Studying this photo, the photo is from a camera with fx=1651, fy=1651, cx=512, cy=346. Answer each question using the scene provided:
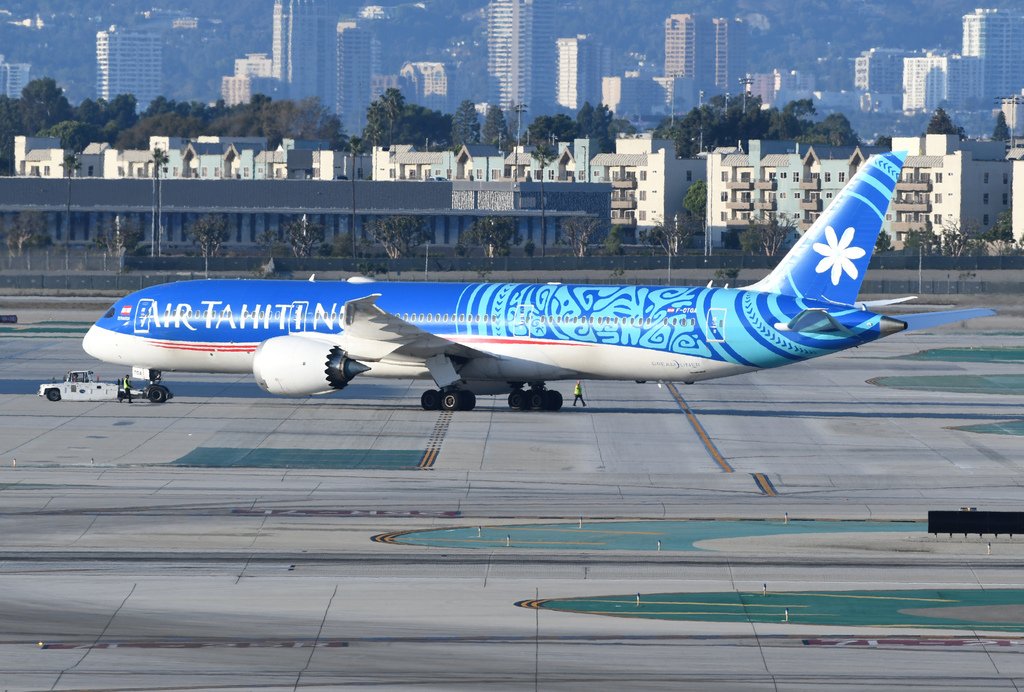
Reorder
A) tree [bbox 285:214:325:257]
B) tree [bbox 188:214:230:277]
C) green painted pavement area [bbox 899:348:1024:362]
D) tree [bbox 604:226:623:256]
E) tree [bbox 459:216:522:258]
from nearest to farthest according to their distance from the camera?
1. green painted pavement area [bbox 899:348:1024:362]
2. tree [bbox 188:214:230:277]
3. tree [bbox 285:214:325:257]
4. tree [bbox 459:216:522:258]
5. tree [bbox 604:226:623:256]

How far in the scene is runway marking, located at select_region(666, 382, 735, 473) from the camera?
46.4 meters

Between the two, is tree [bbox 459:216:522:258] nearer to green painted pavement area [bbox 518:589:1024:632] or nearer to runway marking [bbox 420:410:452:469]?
runway marking [bbox 420:410:452:469]

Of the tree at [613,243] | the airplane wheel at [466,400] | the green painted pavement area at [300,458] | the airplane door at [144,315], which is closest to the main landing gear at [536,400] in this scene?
the airplane wheel at [466,400]

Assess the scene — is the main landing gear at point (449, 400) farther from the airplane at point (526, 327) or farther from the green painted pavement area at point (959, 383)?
the green painted pavement area at point (959, 383)

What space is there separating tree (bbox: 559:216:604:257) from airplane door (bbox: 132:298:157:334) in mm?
109288

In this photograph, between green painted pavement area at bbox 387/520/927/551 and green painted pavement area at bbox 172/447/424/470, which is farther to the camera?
green painted pavement area at bbox 172/447/424/470

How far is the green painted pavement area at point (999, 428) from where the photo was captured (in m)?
53.5

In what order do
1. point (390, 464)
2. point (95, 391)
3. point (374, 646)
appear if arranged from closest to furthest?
point (374, 646) < point (390, 464) < point (95, 391)

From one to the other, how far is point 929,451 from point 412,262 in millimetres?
86416

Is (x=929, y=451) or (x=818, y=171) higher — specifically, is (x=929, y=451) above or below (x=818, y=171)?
below

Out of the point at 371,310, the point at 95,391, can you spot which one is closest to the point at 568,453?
the point at 371,310

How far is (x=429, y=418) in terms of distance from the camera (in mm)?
55500

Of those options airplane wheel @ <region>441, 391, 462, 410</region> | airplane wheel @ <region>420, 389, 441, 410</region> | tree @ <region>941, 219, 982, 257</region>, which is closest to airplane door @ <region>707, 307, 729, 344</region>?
airplane wheel @ <region>441, 391, 462, 410</region>

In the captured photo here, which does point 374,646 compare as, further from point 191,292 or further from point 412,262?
point 412,262
